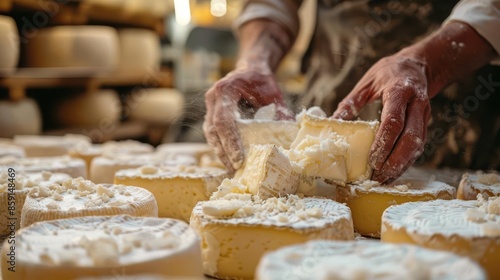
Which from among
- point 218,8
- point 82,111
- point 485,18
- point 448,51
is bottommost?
point 82,111

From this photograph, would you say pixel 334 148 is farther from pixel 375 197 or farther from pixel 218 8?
pixel 218 8

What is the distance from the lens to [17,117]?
10.4 feet

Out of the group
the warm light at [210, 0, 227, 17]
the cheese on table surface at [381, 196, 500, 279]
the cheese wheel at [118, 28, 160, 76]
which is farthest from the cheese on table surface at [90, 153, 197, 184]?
the warm light at [210, 0, 227, 17]

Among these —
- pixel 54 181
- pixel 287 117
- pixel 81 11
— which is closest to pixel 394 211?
pixel 287 117

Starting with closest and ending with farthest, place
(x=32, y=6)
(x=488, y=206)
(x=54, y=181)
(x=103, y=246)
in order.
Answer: (x=103, y=246)
(x=488, y=206)
(x=54, y=181)
(x=32, y=6)

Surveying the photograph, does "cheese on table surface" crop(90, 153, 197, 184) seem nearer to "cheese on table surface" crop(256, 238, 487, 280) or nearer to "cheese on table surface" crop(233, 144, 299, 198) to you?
"cheese on table surface" crop(233, 144, 299, 198)

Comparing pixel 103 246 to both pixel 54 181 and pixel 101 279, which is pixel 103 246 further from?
pixel 54 181

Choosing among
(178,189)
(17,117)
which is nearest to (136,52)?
(17,117)

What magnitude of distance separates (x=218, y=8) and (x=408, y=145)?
4240 mm

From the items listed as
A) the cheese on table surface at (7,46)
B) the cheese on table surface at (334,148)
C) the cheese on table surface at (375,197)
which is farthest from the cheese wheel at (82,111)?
the cheese on table surface at (375,197)

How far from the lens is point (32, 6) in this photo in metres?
3.37

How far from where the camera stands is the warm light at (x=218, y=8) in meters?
5.62

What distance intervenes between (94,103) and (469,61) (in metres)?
2.66

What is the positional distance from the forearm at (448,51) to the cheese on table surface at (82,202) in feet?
3.31
